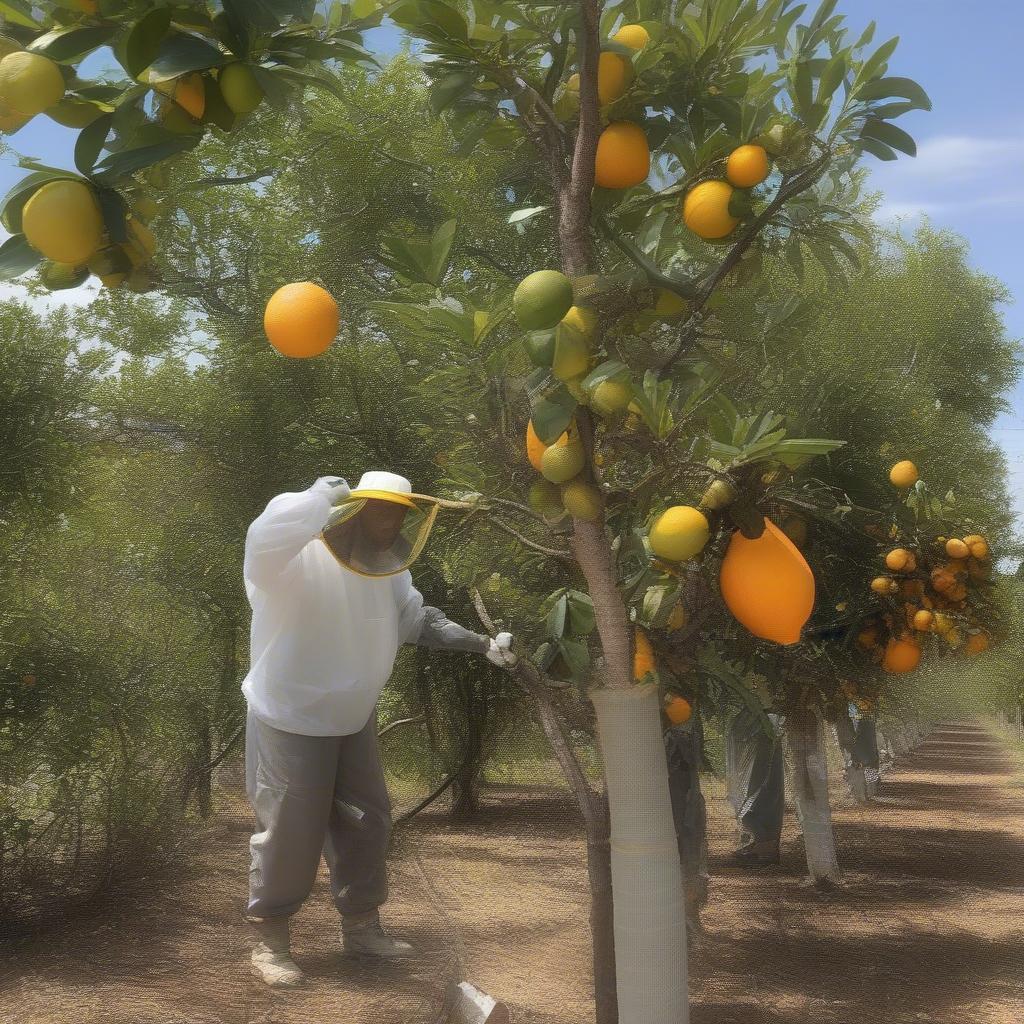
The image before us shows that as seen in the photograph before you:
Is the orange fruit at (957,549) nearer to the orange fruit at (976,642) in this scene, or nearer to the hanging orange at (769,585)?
the orange fruit at (976,642)

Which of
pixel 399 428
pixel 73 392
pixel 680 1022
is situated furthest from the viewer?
pixel 399 428

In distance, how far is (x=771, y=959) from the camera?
385cm

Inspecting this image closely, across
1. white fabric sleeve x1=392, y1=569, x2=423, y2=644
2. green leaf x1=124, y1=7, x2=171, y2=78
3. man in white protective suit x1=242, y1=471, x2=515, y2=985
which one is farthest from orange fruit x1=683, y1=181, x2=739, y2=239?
white fabric sleeve x1=392, y1=569, x2=423, y2=644

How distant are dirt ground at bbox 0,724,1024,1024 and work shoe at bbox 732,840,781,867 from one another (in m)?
0.14

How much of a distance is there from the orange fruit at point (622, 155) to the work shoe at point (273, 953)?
282 cm

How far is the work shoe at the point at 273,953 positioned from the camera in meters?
3.21

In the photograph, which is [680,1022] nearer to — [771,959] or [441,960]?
[441,960]

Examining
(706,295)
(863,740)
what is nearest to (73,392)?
(706,295)

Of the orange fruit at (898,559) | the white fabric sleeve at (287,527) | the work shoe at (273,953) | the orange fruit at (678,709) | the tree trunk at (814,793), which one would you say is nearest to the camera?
the orange fruit at (678,709)

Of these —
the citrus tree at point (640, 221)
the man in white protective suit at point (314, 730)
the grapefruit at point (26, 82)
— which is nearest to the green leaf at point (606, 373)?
the citrus tree at point (640, 221)

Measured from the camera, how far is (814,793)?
515 centimetres

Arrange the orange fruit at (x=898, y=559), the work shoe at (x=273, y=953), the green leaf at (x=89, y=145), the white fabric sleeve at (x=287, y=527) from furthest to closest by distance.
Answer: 1. the work shoe at (x=273, y=953)
2. the white fabric sleeve at (x=287, y=527)
3. the orange fruit at (x=898, y=559)
4. the green leaf at (x=89, y=145)

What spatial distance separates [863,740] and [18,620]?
8.66m

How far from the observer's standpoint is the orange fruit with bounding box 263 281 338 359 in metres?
1.50
